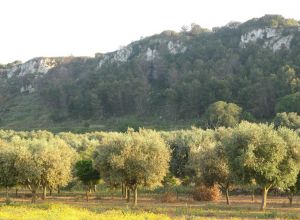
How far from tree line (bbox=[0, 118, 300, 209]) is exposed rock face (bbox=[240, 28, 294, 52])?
109 m

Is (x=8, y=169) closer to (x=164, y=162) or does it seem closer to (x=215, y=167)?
(x=164, y=162)

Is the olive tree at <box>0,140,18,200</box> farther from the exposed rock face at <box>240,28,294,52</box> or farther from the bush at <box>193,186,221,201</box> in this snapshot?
the exposed rock face at <box>240,28,294,52</box>

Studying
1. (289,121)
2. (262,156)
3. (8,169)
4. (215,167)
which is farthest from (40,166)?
(289,121)

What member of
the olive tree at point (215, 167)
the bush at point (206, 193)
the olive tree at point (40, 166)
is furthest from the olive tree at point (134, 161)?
the bush at point (206, 193)

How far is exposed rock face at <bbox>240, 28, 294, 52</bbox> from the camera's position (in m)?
178

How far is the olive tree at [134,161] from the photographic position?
6141cm

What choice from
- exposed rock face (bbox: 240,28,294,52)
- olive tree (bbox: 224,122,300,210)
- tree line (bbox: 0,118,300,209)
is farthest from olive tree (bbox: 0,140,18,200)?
exposed rock face (bbox: 240,28,294,52)

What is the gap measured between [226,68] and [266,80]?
2877 centimetres

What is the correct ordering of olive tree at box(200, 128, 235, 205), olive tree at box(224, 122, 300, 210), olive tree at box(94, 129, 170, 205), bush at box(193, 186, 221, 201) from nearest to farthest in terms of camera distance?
olive tree at box(224, 122, 300, 210), olive tree at box(94, 129, 170, 205), olive tree at box(200, 128, 235, 205), bush at box(193, 186, 221, 201)

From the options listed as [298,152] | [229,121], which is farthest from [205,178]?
[229,121]

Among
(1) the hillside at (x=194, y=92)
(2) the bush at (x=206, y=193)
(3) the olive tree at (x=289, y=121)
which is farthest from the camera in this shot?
(1) the hillside at (x=194, y=92)

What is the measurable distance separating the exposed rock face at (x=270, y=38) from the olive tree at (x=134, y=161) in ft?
414

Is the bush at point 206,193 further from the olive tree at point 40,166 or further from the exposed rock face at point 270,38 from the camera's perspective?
the exposed rock face at point 270,38

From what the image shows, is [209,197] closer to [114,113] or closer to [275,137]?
[275,137]
